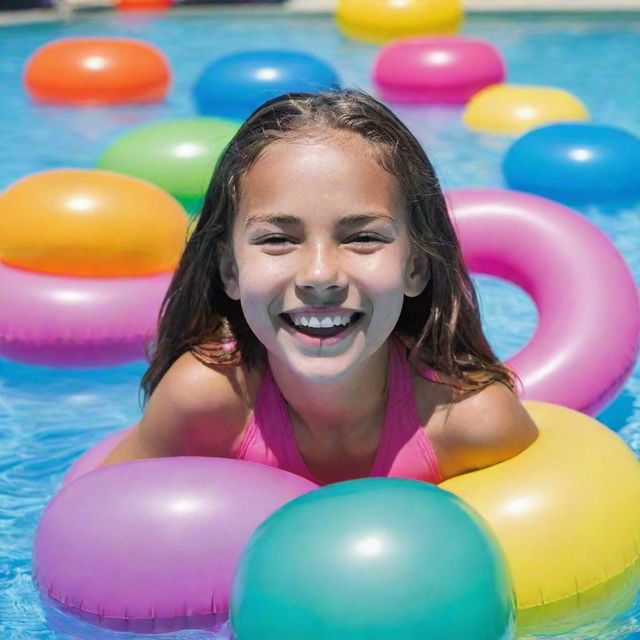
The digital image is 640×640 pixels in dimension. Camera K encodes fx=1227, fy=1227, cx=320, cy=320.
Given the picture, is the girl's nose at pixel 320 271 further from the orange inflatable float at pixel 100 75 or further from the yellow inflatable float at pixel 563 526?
the orange inflatable float at pixel 100 75

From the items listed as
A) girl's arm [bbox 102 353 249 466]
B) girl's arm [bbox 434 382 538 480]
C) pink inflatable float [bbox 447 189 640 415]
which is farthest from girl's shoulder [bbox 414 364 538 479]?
pink inflatable float [bbox 447 189 640 415]

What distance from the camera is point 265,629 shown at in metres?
2.14

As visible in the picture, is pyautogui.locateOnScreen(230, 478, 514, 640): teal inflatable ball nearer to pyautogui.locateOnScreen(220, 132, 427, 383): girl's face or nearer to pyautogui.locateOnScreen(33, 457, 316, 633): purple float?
pyautogui.locateOnScreen(33, 457, 316, 633): purple float

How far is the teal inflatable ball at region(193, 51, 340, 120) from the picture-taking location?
7797 mm

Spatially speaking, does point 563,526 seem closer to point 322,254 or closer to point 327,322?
point 327,322

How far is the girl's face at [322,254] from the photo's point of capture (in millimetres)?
2432

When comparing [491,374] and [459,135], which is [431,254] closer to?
[491,374]

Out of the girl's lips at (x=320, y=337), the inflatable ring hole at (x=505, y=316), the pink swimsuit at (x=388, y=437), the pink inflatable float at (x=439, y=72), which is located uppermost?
the girl's lips at (x=320, y=337)

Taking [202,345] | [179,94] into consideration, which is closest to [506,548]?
[202,345]

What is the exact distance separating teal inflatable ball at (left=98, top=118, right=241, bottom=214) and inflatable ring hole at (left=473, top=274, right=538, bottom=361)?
1440 millimetres

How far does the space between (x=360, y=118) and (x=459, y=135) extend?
205 inches

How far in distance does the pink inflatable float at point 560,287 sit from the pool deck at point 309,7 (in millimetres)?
9612

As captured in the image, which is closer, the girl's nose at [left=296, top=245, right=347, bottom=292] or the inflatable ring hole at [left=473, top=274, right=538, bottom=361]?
the girl's nose at [left=296, top=245, right=347, bottom=292]

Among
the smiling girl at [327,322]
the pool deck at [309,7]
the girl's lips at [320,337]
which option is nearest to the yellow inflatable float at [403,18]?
the pool deck at [309,7]
